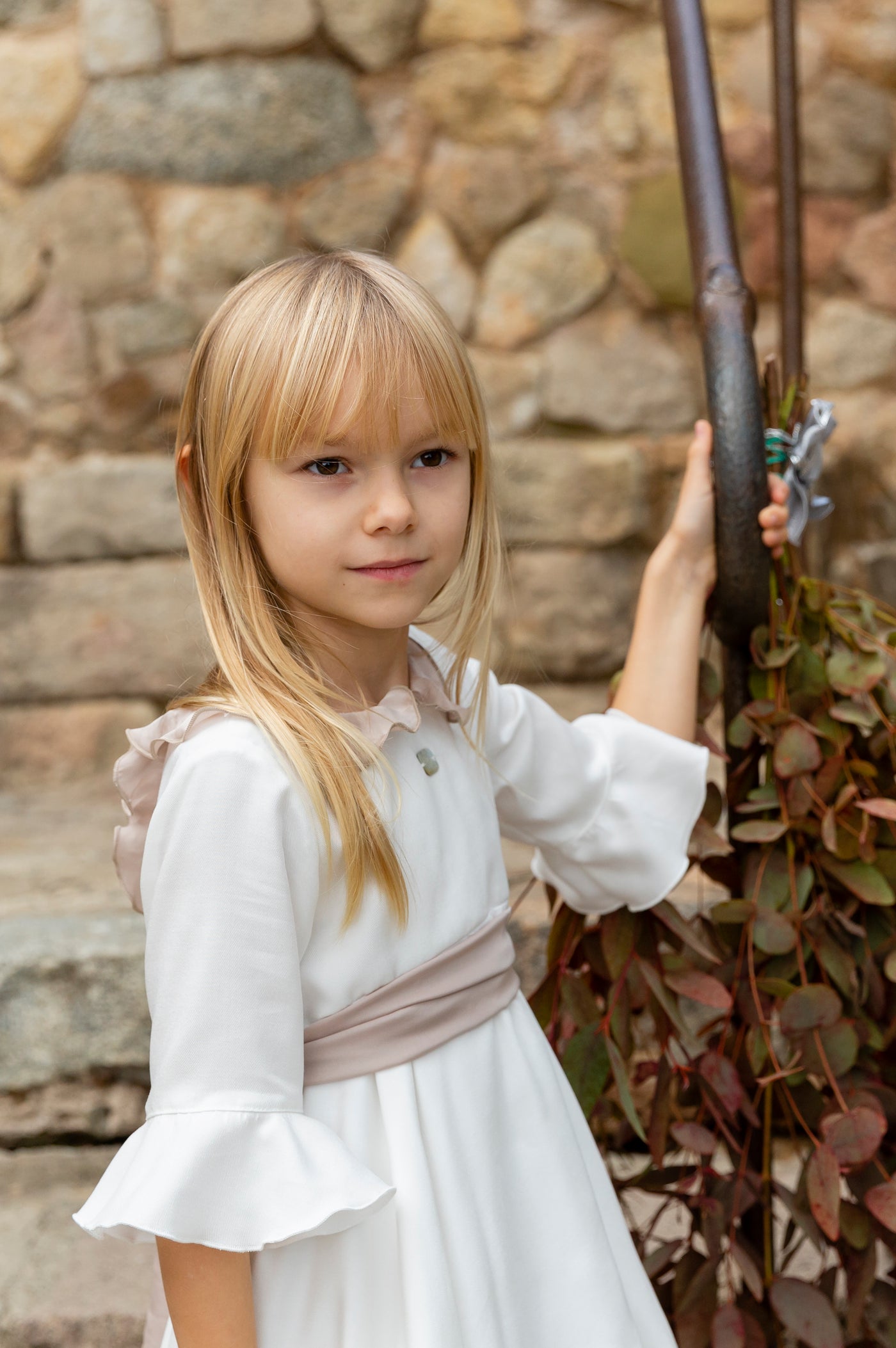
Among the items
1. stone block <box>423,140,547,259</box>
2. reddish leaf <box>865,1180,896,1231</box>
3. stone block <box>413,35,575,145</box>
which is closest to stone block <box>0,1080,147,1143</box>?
reddish leaf <box>865,1180,896,1231</box>

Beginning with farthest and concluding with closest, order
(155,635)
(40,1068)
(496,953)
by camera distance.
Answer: (155,635)
(40,1068)
(496,953)

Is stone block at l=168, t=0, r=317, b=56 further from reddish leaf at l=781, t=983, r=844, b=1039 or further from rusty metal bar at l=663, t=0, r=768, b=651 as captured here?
reddish leaf at l=781, t=983, r=844, b=1039

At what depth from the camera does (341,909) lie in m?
0.86

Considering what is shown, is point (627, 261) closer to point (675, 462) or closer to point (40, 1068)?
point (675, 462)

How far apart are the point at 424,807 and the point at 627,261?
149 centimetres

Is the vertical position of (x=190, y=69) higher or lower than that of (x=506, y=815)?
higher

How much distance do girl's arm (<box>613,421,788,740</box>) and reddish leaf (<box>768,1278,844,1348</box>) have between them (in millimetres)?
445

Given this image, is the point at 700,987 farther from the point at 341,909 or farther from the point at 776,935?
the point at 341,909

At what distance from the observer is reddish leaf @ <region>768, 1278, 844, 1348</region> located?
3.19 feet

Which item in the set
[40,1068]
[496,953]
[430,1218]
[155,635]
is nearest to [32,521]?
[155,635]

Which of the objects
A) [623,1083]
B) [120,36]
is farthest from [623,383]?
[623,1083]

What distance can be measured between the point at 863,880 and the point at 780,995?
11cm

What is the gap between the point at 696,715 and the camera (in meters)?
1.12

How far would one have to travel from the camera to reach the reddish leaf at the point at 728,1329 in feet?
3.23
